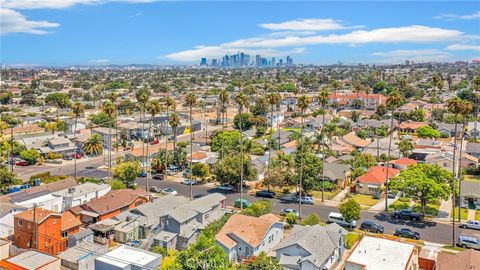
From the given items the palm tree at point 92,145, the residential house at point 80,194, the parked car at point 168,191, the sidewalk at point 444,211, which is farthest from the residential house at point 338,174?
the palm tree at point 92,145

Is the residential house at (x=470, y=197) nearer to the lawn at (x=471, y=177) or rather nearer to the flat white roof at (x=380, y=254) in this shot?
the lawn at (x=471, y=177)

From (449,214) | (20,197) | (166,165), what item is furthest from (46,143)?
(449,214)

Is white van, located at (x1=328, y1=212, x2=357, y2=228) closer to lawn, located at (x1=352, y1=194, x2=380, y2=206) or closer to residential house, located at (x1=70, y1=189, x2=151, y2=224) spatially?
lawn, located at (x1=352, y1=194, x2=380, y2=206)

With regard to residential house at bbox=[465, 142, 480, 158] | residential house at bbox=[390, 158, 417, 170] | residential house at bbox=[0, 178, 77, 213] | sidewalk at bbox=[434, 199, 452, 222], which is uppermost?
residential house at bbox=[465, 142, 480, 158]

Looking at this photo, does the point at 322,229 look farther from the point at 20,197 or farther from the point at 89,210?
the point at 20,197

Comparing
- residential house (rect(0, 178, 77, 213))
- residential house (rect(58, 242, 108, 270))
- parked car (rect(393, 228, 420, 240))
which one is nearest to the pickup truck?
parked car (rect(393, 228, 420, 240))
